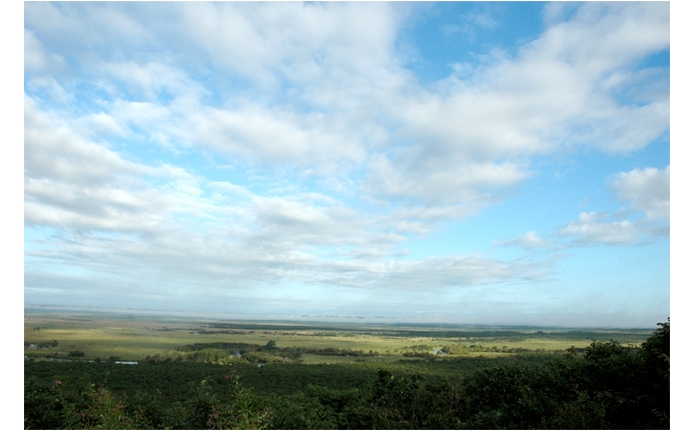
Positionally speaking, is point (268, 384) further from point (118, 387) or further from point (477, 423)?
point (477, 423)

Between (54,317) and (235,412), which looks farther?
(54,317)

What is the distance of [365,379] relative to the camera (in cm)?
2603

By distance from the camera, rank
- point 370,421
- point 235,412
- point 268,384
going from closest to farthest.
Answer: point 235,412
point 370,421
point 268,384

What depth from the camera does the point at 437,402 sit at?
11.2m

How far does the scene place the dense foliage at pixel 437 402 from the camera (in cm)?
786

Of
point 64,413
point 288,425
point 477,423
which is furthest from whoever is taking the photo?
point 477,423

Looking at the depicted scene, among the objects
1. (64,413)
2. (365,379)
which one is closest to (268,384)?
(365,379)

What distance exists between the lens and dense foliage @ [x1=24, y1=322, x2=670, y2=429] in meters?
7.86
